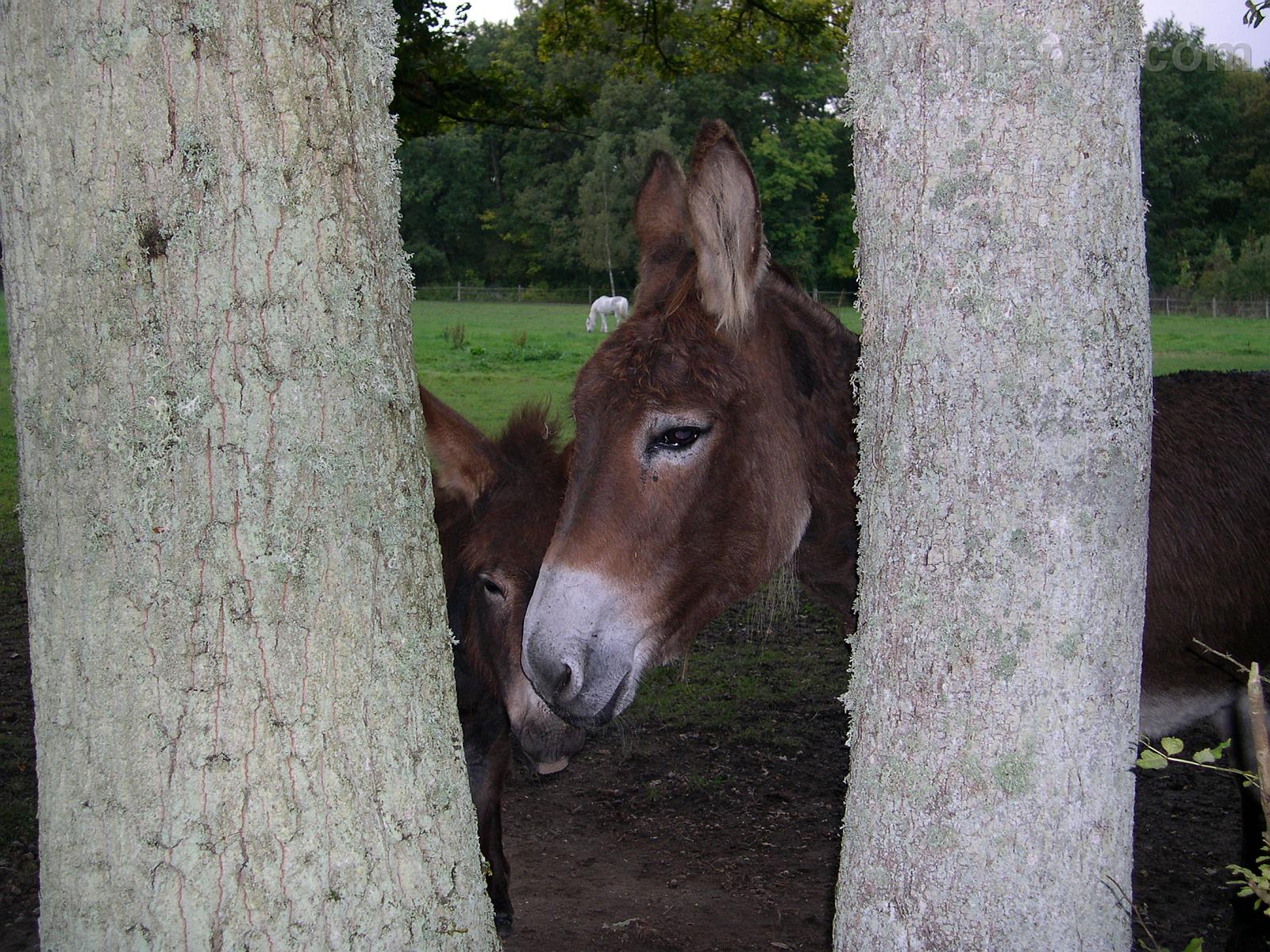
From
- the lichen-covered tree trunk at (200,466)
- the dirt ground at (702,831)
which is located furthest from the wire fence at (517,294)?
the lichen-covered tree trunk at (200,466)

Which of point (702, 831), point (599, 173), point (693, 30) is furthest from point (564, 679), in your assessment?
point (599, 173)

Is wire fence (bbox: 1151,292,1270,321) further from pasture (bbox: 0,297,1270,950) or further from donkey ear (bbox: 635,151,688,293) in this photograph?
donkey ear (bbox: 635,151,688,293)

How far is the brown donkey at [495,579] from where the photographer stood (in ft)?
10.8

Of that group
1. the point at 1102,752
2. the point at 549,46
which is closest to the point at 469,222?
the point at 549,46

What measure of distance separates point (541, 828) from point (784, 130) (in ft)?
105

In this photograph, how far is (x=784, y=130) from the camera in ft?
108

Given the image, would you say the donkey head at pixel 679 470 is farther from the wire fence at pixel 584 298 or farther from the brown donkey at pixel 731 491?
the wire fence at pixel 584 298

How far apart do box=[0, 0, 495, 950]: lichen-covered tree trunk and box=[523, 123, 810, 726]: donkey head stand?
813 millimetres

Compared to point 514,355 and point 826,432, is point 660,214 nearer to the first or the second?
point 826,432

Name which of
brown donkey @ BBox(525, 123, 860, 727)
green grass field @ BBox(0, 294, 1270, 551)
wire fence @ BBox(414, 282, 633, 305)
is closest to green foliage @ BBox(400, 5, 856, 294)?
wire fence @ BBox(414, 282, 633, 305)

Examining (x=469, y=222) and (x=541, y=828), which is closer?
(x=541, y=828)

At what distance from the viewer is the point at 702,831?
4535mm

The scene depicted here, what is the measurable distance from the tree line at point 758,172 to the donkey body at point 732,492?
2040 cm

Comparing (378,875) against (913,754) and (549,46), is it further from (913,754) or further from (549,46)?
(549,46)
